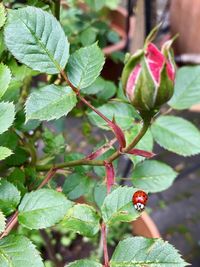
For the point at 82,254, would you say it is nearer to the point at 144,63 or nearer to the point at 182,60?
the point at 182,60

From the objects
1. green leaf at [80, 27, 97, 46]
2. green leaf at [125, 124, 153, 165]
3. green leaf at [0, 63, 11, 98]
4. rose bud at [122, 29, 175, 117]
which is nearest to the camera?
rose bud at [122, 29, 175, 117]

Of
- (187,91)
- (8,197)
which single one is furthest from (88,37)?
(8,197)

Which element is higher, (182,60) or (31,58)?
(31,58)

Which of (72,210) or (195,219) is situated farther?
(195,219)

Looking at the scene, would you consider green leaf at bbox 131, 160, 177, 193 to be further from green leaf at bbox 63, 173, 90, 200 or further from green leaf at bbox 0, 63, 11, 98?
green leaf at bbox 0, 63, 11, 98

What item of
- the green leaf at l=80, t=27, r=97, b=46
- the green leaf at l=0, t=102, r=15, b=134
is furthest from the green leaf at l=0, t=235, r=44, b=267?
the green leaf at l=80, t=27, r=97, b=46

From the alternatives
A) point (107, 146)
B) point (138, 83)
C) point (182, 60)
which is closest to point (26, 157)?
point (107, 146)

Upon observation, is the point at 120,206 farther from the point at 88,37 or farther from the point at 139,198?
the point at 88,37
